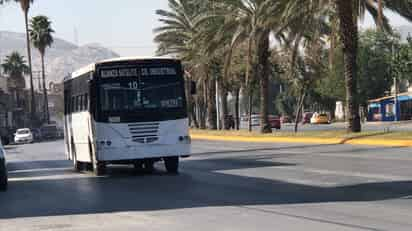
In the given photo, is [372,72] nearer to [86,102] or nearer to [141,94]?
[86,102]

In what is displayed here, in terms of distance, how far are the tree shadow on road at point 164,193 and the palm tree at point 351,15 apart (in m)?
15.1

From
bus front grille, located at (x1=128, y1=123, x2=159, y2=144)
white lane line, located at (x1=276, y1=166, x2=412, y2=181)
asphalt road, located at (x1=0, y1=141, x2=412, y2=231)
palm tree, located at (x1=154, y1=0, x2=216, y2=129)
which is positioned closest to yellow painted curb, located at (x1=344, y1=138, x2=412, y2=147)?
asphalt road, located at (x1=0, y1=141, x2=412, y2=231)

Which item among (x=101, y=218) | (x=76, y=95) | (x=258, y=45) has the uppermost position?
(x=258, y=45)

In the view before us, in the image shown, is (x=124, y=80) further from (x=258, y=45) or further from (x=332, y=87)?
(x=332, y=87)

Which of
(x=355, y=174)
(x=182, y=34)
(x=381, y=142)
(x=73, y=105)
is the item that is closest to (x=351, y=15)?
(x=381, y=142)

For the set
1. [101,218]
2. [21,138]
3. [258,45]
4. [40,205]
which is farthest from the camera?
[21,138]

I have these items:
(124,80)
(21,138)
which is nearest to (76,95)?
(124,80)

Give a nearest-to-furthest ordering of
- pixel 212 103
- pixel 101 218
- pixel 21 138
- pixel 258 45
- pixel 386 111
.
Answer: pixel 101 218
pixel 258 45
pixel 212 103
pixel 21 138
pixel 386 111

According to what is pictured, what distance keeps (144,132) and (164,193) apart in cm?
552

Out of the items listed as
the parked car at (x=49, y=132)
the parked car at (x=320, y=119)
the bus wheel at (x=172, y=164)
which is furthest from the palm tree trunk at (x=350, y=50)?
the parked car at (x=320, y=119)

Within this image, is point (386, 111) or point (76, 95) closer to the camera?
point (76, 95)

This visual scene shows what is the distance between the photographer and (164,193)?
1811cm

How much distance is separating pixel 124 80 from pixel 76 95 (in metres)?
3.63

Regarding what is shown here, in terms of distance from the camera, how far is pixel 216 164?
28.6m
